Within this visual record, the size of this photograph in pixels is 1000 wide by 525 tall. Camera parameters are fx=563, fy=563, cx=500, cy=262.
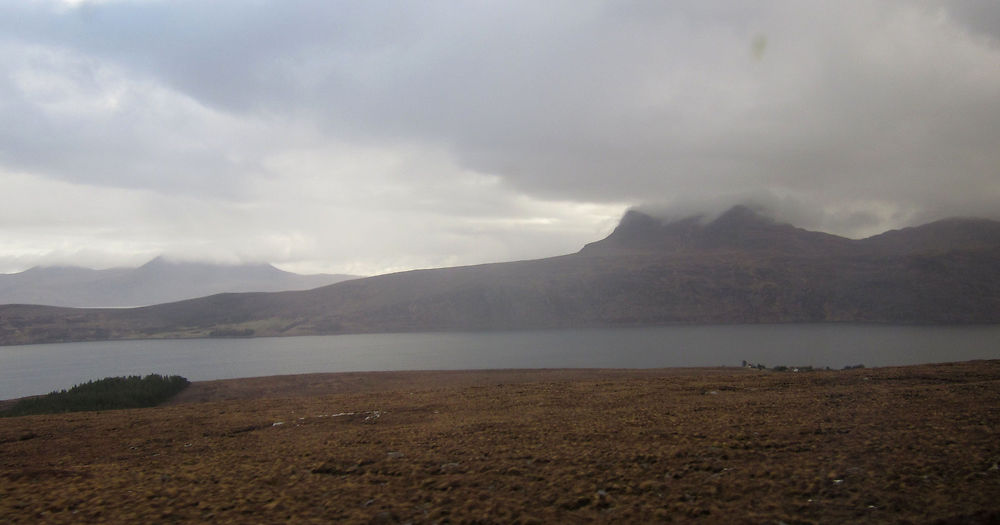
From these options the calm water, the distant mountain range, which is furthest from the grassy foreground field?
the distant mountain range

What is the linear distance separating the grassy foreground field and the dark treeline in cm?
1244

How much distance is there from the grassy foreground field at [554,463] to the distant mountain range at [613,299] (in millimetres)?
124754

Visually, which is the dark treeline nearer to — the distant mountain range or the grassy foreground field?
the grassy foreground field

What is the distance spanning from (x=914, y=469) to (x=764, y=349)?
6723 centimetres

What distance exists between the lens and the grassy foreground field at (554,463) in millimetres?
7566

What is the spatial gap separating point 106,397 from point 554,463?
31.9 m

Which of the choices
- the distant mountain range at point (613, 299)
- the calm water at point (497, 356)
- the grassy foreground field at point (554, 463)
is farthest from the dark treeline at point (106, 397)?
the distant mountain range at point (613, 299)

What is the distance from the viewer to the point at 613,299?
150 meters

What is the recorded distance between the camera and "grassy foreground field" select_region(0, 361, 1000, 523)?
7.57 m

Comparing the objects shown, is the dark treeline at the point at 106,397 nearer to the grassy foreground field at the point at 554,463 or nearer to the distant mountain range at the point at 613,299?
the grassy foreground field at the point at 554,463

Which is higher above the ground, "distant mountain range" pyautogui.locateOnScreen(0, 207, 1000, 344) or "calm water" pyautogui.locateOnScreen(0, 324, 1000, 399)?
"distant mountain range" pyautogui.locateOnScreen(0, 207, 1000, 344)

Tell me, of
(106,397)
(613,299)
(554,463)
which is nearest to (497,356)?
(106,397)

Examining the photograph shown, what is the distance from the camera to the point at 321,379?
1485 inches

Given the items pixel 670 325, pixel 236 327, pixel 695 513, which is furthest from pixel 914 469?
pixel 236 327
